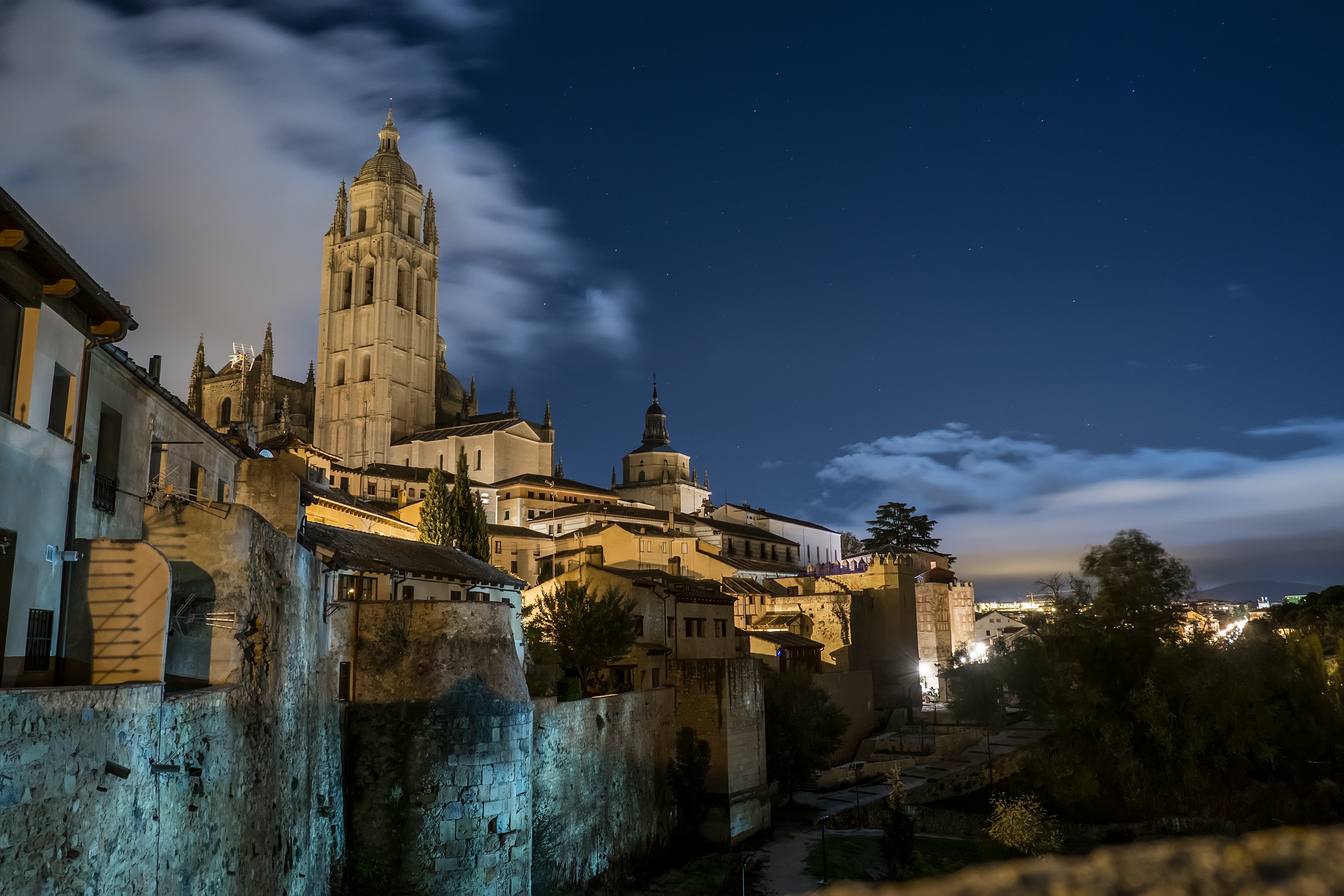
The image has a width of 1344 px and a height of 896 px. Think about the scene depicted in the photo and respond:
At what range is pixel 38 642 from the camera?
12070 millimetres

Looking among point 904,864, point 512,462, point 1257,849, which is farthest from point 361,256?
point 1257,849

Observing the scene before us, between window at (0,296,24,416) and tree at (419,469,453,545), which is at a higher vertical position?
tree at (419,469,453,545)

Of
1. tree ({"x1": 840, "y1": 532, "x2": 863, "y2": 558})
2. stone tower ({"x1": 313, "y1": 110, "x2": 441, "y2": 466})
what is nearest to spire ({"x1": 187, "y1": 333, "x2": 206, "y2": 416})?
stone tower ({"x1": 313, "y1": 110, "x2": 441, "y2": 466})

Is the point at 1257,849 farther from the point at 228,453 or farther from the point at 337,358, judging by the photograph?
the point at 337,358

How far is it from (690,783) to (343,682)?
17.4 meters

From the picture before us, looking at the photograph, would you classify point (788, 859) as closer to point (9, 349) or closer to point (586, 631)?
point (586, 631)

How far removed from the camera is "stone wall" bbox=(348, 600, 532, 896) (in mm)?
20703

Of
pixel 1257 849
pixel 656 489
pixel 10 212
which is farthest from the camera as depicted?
pixel 656 489

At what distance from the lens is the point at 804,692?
46812 millimetres

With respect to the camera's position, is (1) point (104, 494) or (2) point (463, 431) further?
(2) point (463, 431)

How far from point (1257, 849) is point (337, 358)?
111 m

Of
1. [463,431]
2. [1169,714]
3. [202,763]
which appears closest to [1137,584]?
[1169,714]

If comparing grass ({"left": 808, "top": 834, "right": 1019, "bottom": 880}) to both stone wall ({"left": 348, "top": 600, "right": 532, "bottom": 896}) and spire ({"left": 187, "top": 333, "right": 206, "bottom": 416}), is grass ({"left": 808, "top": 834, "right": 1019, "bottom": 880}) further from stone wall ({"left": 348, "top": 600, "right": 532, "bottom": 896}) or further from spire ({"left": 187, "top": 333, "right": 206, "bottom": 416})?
spire ({"left": 187, "top": 333, "right": 206, "bottom": 416})

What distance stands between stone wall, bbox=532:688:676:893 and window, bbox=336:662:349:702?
5.18 meters
